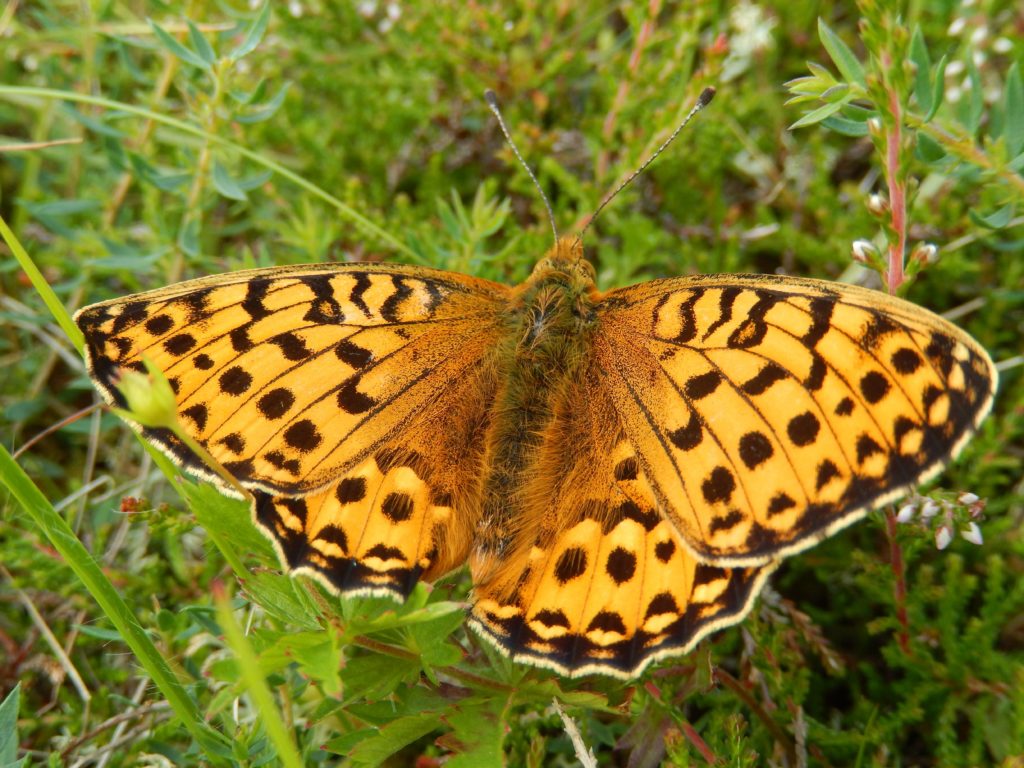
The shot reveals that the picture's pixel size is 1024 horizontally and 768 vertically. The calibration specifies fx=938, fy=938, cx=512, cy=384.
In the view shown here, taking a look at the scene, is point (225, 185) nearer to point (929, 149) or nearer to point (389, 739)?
point (389, 739)

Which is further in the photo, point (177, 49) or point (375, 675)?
point (177, 49)

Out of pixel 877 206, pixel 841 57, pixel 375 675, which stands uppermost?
pixel 841 57

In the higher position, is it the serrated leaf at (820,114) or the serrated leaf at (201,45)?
the serrated leaf at (201,45)

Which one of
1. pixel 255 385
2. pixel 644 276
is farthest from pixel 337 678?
pixel 644 276

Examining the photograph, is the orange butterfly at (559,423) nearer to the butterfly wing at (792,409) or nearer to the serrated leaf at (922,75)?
the butterfly wing at (792,409)

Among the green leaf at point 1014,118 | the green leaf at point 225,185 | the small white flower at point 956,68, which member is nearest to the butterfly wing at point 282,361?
the green leaf at point 225,185

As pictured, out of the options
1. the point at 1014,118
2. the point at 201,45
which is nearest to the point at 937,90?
the point at 1014,118
